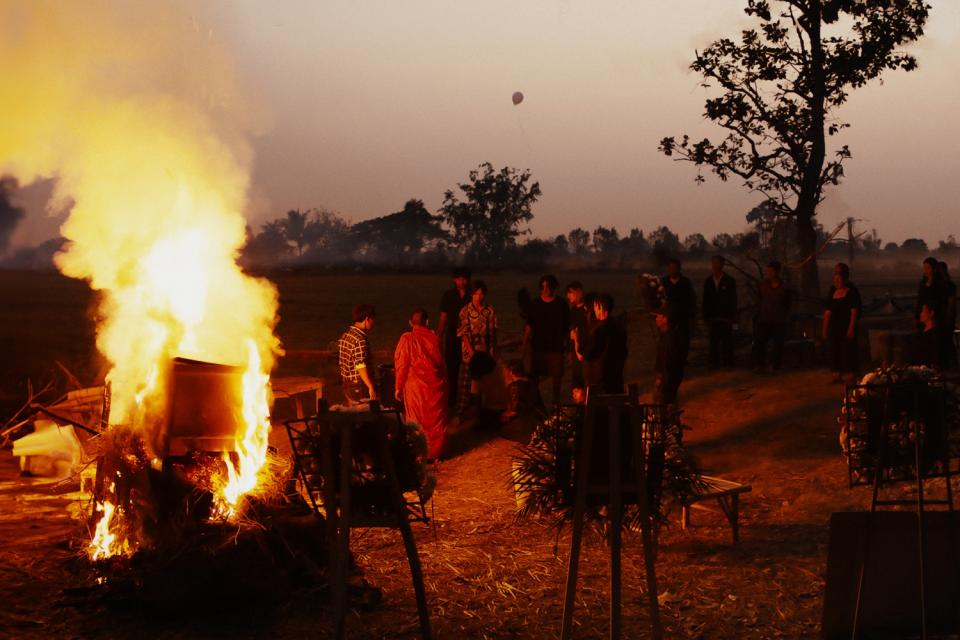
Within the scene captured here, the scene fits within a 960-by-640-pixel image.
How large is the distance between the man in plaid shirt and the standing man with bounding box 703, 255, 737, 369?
6084 mm

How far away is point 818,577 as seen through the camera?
7.52 meters

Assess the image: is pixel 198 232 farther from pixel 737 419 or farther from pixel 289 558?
pixel 737 419

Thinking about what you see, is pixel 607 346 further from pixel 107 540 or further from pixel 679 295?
pixel 107 540

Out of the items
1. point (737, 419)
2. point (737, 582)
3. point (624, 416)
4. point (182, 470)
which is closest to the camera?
point (624, 416)

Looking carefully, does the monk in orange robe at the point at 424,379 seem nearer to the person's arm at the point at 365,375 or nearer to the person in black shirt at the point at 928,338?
the person's arm at the point at 365,375

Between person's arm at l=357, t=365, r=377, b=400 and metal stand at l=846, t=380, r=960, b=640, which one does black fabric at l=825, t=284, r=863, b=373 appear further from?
metal stand at l=846, t=380, r=960, b=640

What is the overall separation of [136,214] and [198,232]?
51 cm

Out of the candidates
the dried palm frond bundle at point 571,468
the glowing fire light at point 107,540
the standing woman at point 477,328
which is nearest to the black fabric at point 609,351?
the standing woman at point 477,328

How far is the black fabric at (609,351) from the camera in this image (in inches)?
451

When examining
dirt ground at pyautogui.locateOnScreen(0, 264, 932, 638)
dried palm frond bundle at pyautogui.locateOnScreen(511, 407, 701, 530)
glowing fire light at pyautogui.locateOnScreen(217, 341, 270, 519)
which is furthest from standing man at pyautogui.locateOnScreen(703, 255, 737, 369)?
dried palm frond bundle at pyautogui.locateOnScreen(511, 407, 701, 530)

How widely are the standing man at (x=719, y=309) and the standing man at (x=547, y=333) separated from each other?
10.3 ft

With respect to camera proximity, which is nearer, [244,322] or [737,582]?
[737,582]

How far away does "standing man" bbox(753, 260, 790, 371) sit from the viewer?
15617mm

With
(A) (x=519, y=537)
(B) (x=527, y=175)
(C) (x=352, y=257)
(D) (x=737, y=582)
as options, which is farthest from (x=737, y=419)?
(C) (x=352, y=257)
